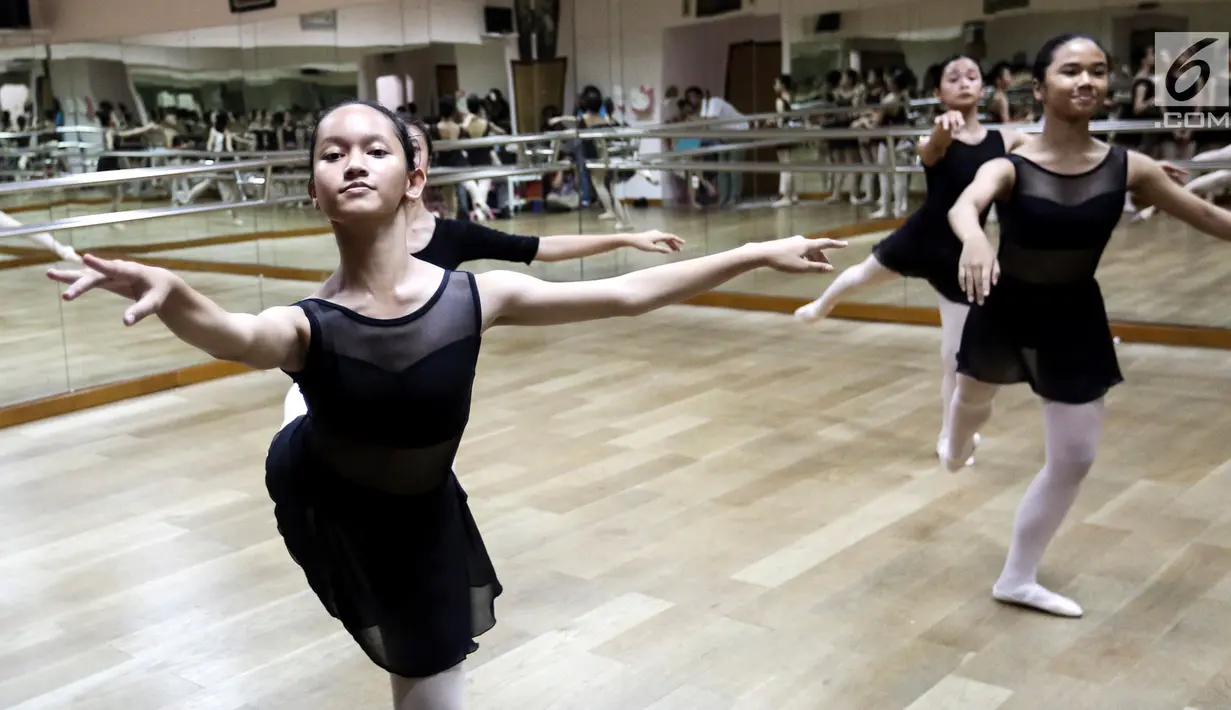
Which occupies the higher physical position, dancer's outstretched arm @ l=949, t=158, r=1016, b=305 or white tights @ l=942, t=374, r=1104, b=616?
dancer's outstretched arm @ l=949, t=158, r=1016, b=305

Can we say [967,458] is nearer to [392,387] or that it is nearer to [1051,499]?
[1051,499]

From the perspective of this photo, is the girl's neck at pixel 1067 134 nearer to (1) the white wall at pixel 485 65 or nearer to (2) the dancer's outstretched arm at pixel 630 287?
(2) the dancer's outstretched arm at pixel 630 287

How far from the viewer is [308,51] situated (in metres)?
7.35

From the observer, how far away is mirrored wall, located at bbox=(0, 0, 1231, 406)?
5.90 metres

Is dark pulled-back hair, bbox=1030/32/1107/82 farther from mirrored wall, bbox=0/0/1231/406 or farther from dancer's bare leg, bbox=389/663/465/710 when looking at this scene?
mirrored wall, bbox=0/0/1231/406

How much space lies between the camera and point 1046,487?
291cm

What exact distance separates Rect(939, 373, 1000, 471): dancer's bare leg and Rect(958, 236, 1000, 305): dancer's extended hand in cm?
71

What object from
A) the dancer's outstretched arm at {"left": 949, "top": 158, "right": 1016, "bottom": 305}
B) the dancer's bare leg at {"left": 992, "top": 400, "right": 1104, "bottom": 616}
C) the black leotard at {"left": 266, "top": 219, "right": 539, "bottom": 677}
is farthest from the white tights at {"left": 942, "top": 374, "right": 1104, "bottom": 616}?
A: the black leotard at {"left": 266, "top": 219, "right": 539, "bottom": 677}

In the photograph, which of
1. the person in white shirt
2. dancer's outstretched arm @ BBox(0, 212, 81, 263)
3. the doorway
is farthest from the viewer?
the person in white shirt

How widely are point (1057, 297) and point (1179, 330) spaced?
352cm

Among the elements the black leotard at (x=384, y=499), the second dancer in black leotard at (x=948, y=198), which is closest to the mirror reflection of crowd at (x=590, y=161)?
the second dancer in black leotard at (x=948, y=198)

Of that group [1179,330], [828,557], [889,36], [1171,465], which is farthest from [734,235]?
[828,557]

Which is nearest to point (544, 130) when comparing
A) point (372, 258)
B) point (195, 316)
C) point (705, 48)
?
point (705, 48)

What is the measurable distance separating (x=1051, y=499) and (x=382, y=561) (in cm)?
182
